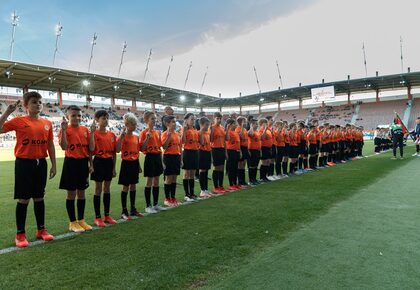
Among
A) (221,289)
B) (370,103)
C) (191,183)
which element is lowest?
(221,289)

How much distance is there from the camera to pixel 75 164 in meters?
4.55

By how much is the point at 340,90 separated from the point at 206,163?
46942 millimetres

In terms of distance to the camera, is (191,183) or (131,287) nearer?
(131,287)

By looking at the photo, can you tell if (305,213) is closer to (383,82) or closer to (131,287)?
(131,287)

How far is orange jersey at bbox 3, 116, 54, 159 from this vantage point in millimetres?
3886

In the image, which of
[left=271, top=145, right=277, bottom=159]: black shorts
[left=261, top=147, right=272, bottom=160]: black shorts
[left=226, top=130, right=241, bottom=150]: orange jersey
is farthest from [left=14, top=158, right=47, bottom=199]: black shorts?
[left=271, top=145, right=277, bottom=159]: black shorts

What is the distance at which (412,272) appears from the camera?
2.73 m

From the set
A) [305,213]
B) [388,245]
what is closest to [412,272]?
[388,245]

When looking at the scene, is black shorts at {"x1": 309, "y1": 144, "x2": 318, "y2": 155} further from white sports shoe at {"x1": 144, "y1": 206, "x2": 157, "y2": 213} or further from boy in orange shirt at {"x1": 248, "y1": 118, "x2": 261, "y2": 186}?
white sports shoe at {"x1": 144, "y1": 206, "x2": 157, "y2": 213}

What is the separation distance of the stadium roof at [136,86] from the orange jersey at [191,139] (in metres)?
28.7

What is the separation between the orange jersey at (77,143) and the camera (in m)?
4.53

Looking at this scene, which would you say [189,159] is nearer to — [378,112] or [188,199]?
[188,199]

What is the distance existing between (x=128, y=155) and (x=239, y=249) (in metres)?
2.71

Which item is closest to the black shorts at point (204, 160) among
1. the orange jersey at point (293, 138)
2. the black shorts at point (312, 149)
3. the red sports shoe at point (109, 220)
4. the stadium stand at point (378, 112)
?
the red sports shoe at point (109, 220)
